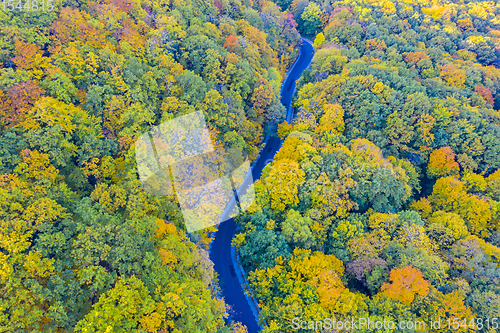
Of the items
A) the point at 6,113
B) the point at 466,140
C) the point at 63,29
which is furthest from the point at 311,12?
the point at 6,113

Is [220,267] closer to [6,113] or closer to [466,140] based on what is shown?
[6,113]

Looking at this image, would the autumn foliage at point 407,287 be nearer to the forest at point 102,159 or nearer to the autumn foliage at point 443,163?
the forest at point 102,159

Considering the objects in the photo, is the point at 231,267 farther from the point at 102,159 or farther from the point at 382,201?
the point at 382,201

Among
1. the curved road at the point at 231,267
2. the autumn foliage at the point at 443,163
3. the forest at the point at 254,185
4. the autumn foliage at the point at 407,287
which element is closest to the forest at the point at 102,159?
the forest at the point at 254,185

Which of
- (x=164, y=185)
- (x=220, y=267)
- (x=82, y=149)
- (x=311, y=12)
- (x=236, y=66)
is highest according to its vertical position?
(x=311, y=12)

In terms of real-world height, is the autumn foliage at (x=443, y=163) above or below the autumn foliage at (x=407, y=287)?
above

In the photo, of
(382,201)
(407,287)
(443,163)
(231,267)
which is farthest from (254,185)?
(443,163)

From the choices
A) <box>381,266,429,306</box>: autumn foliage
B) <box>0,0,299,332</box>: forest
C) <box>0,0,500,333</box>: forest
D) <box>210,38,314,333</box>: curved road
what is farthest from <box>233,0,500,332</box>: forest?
<box>0,0,299,332</box>: forest

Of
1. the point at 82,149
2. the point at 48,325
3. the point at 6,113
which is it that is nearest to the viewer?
the point at 48,325
